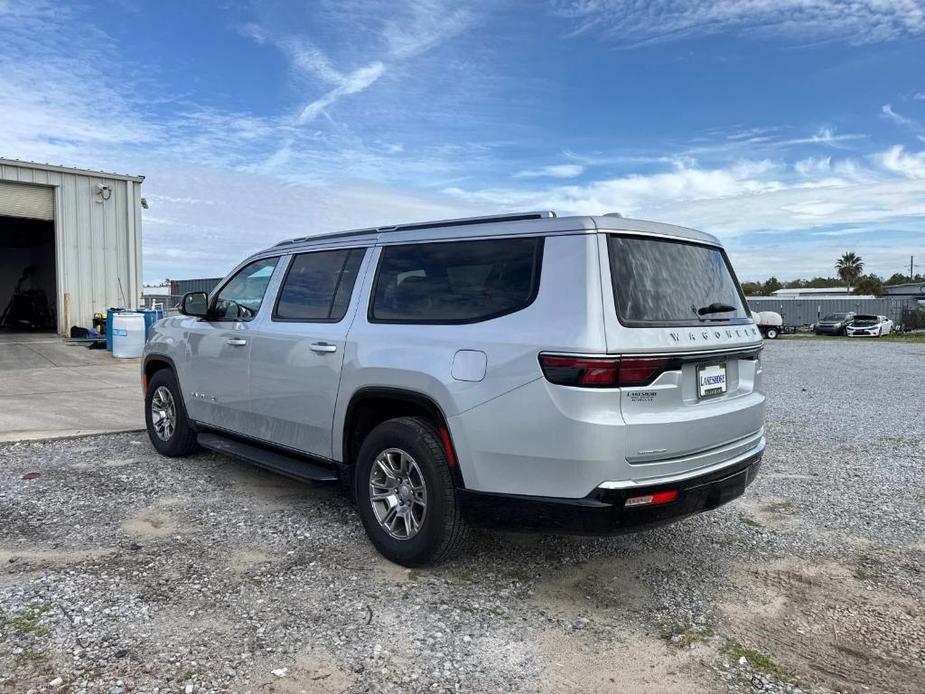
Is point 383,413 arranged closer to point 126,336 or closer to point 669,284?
point 669,284

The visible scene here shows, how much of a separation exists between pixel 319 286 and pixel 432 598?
7.03 feet

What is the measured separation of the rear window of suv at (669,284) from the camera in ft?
10.7

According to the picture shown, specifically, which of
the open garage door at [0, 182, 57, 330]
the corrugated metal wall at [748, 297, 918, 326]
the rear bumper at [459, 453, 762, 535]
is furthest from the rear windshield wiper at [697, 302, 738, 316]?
the corrugated metal wall at [748, 297, 918, 326]

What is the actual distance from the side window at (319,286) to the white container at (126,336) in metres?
11.5

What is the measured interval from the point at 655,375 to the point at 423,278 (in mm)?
1426

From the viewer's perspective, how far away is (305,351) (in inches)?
173

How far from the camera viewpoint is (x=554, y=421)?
10.1 feet

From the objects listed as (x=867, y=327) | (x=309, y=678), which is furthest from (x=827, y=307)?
(x=309, y=678)

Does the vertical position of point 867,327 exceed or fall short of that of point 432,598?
it exceeds it

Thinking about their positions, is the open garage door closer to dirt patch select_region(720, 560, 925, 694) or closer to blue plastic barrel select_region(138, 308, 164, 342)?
blue plastic barrel select_region(138, 308, 164, 342)

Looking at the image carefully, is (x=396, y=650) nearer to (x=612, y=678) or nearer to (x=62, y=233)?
(x=612, y=678)

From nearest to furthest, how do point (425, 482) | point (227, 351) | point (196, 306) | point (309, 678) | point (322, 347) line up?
point (309, 678) → point (425, 482) → point (322, 347) → point (227, 351) → point (196, 306)

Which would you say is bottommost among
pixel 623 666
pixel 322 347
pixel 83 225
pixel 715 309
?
pixel 623 666

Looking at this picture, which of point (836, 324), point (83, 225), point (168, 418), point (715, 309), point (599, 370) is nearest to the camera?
point (599, 370)
